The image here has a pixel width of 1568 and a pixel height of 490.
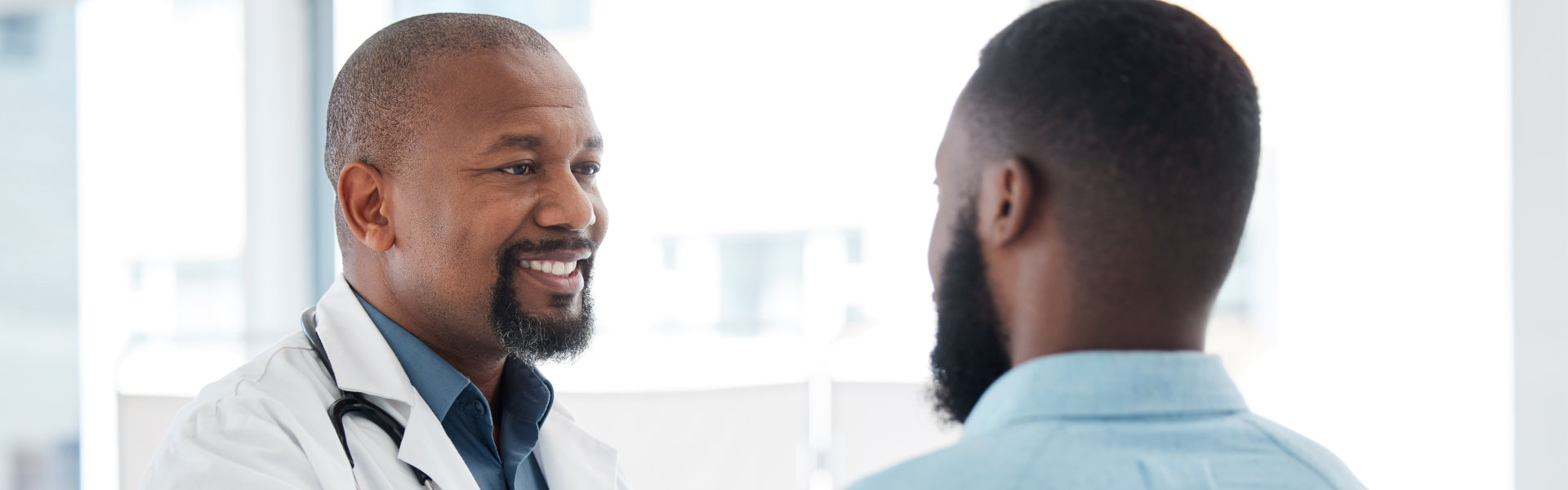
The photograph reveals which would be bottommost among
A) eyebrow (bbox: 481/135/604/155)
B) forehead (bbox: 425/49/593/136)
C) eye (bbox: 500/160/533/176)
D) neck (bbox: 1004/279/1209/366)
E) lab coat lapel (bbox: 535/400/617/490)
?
lab coat lapel (bbox: 535/400/617/490)

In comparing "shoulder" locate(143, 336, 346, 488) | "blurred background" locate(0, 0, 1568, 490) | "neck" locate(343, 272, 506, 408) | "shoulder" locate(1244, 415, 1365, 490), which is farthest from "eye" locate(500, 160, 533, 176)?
→ "blurred background" locate(0, 0, 1568, 490)

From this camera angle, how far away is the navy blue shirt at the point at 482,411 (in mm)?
1188

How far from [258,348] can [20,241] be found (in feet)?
2.36

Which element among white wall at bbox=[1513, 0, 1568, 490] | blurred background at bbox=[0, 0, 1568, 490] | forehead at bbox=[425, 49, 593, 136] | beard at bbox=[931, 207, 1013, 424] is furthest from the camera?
blurred background at bbox=[0, 0, 1568, 490]

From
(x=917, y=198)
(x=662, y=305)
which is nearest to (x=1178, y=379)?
(x=917, y=198)

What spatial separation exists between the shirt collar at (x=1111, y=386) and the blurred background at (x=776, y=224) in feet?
4.67

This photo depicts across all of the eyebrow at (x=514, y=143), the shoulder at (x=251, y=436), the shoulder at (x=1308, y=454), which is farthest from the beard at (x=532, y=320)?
the shoulder at (x=1308, y=454)

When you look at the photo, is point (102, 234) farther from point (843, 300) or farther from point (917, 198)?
point (917, 198)

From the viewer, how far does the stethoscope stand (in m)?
1.05

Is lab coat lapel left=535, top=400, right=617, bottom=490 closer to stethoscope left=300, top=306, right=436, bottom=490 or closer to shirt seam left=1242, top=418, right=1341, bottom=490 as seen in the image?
stethoscope left=300, top=306, right=436, bottom=490

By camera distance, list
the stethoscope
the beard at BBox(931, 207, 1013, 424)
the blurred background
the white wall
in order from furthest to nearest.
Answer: the blurred background < the white wall < the stethoscope < the beard at BBox(931, 207, 1013, 424)

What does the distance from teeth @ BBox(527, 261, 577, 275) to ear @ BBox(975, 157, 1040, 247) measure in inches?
28.6

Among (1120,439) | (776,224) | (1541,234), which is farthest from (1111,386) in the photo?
(776,224)

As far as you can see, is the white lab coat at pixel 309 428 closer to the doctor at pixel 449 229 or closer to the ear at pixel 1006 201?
the doctor at pixel 449 229
